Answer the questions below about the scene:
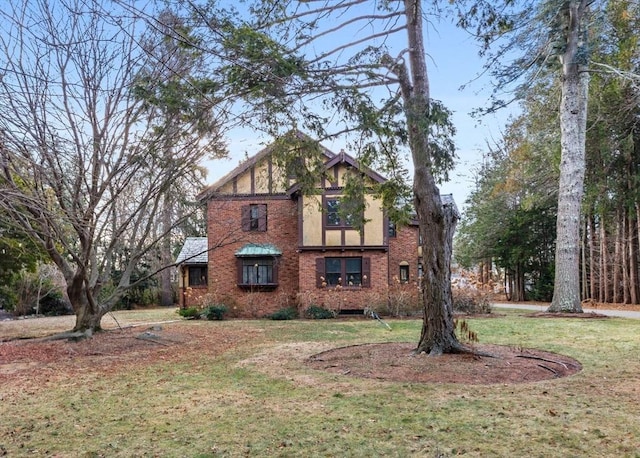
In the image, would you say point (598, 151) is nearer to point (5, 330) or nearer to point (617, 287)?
point (617, 287)

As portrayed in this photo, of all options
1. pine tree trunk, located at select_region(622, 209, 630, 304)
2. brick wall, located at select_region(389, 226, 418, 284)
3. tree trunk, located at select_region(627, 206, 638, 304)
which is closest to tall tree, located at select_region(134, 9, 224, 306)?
brick wall, located at select_region(389, 226, 418, 284)

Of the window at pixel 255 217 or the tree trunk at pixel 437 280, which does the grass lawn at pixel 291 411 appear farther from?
the window at pixel 255 217

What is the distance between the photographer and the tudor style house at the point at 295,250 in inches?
806

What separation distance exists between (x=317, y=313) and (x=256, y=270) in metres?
3.74

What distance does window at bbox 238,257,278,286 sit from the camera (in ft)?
70.9

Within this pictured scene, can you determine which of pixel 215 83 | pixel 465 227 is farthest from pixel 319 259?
pixel 465 227

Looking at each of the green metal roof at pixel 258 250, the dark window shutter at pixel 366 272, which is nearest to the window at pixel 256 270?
the green metal roof at pixel 258 250

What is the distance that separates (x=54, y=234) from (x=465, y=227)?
2851 cm

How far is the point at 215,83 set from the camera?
7914 mm

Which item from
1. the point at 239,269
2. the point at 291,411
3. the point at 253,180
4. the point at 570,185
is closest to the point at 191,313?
the point at 239,269

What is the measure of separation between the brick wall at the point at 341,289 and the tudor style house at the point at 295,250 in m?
0.04

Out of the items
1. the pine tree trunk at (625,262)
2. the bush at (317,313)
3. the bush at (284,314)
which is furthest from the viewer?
the pine tree trunk at (625,262)

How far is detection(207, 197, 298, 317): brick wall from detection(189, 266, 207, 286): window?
12.8ft

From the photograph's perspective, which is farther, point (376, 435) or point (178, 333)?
point (178, 333)
